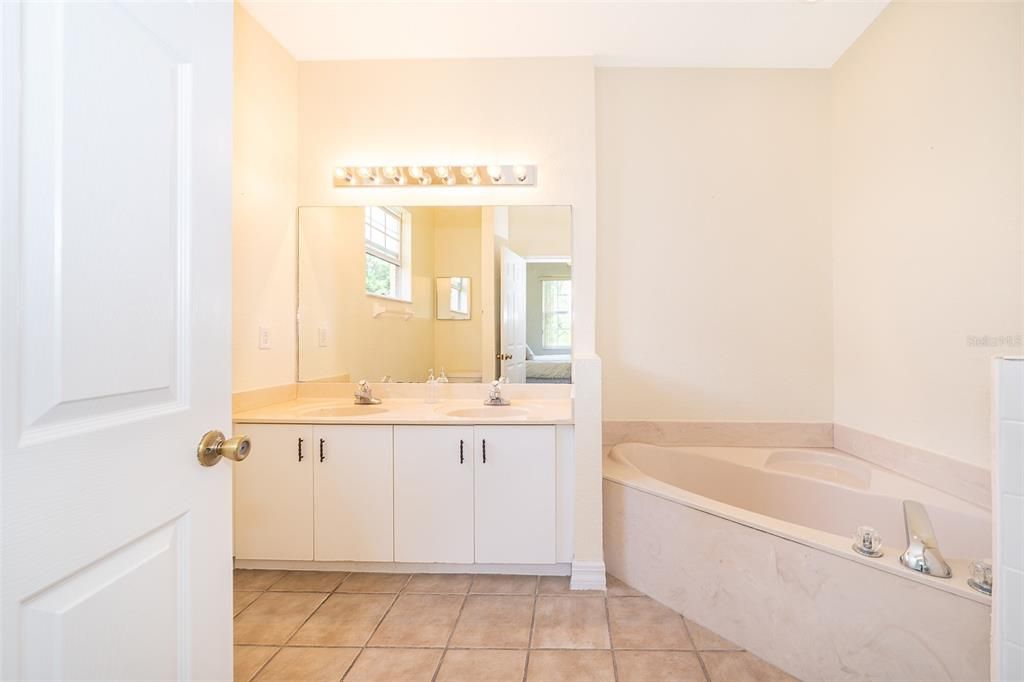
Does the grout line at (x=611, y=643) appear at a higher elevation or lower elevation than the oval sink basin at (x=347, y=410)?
lower

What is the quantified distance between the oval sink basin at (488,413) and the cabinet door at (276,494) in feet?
2.26

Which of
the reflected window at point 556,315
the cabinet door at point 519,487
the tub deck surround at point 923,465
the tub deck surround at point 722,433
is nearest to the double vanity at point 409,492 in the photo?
the cabinet door at point 519,487

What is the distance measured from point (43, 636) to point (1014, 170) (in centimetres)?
258

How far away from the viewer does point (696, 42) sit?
2334mm

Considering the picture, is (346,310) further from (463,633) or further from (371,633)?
(463,633)

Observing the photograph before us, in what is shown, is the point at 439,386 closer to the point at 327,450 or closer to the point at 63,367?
the point at 327,450

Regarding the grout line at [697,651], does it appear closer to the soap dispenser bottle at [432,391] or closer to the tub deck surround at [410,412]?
the tub deck surround at [410,412]

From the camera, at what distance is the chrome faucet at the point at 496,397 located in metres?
2.41

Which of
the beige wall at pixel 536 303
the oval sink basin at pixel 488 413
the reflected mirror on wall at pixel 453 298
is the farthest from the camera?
the reflected mirror on wall at pixel 453 298

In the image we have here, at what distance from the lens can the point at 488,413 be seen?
90.4 inches

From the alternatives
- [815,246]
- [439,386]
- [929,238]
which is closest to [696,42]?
[815,246]

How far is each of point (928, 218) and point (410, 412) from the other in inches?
93.5

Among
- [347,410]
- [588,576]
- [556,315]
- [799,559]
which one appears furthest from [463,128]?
[799,559]

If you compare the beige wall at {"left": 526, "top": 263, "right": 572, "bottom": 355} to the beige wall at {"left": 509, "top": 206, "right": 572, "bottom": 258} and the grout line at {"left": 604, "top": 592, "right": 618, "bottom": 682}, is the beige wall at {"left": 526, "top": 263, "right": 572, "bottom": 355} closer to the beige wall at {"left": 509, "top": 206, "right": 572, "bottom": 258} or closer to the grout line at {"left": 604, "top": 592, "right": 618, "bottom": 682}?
the beige wall at {"left": 509, "top": 206, "right": 572, "bottom": 258}
